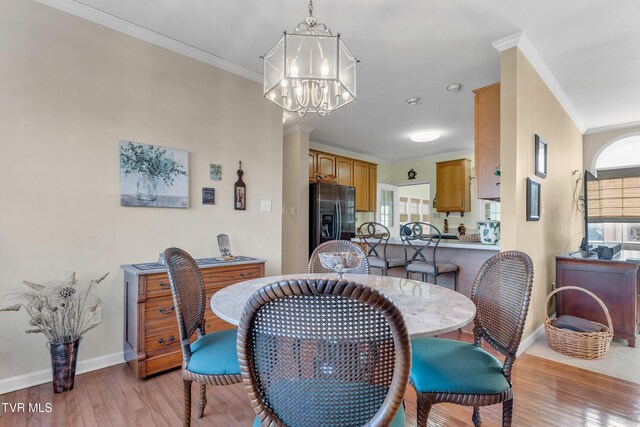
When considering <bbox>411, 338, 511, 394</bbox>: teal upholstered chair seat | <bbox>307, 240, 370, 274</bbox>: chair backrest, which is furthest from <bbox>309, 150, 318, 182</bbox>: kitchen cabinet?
<bbox>411, 338, 511, 394</bbox>: teal upholstered chair seat

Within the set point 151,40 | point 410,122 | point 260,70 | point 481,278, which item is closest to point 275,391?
point 481,278

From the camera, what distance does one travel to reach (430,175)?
6609mm

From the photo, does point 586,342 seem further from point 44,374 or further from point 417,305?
point 44,374

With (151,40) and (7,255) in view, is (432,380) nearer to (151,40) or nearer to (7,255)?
(7,255)

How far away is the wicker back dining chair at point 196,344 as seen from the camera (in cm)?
134

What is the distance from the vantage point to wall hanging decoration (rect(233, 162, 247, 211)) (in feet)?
9.83

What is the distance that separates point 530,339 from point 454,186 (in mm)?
3723

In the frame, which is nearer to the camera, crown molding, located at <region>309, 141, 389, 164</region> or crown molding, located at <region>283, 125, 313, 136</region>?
crown molding, located at <region>283, 125, 313, 136</region>

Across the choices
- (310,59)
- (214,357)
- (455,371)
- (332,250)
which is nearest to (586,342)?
(455,371)

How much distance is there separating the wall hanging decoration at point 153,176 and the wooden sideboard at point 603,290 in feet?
12.0

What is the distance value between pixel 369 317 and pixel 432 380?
28.9 inches

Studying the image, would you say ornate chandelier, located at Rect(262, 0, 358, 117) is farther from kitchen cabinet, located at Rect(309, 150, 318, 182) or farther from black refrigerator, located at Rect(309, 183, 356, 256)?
kitchen cabinet, located at Rect(309, 150, 318, 182)

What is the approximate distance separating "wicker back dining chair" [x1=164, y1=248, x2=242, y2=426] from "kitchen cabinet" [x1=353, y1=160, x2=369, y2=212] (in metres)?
4.82

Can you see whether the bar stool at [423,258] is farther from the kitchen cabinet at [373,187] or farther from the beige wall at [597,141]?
the beige wall at [597,141]
